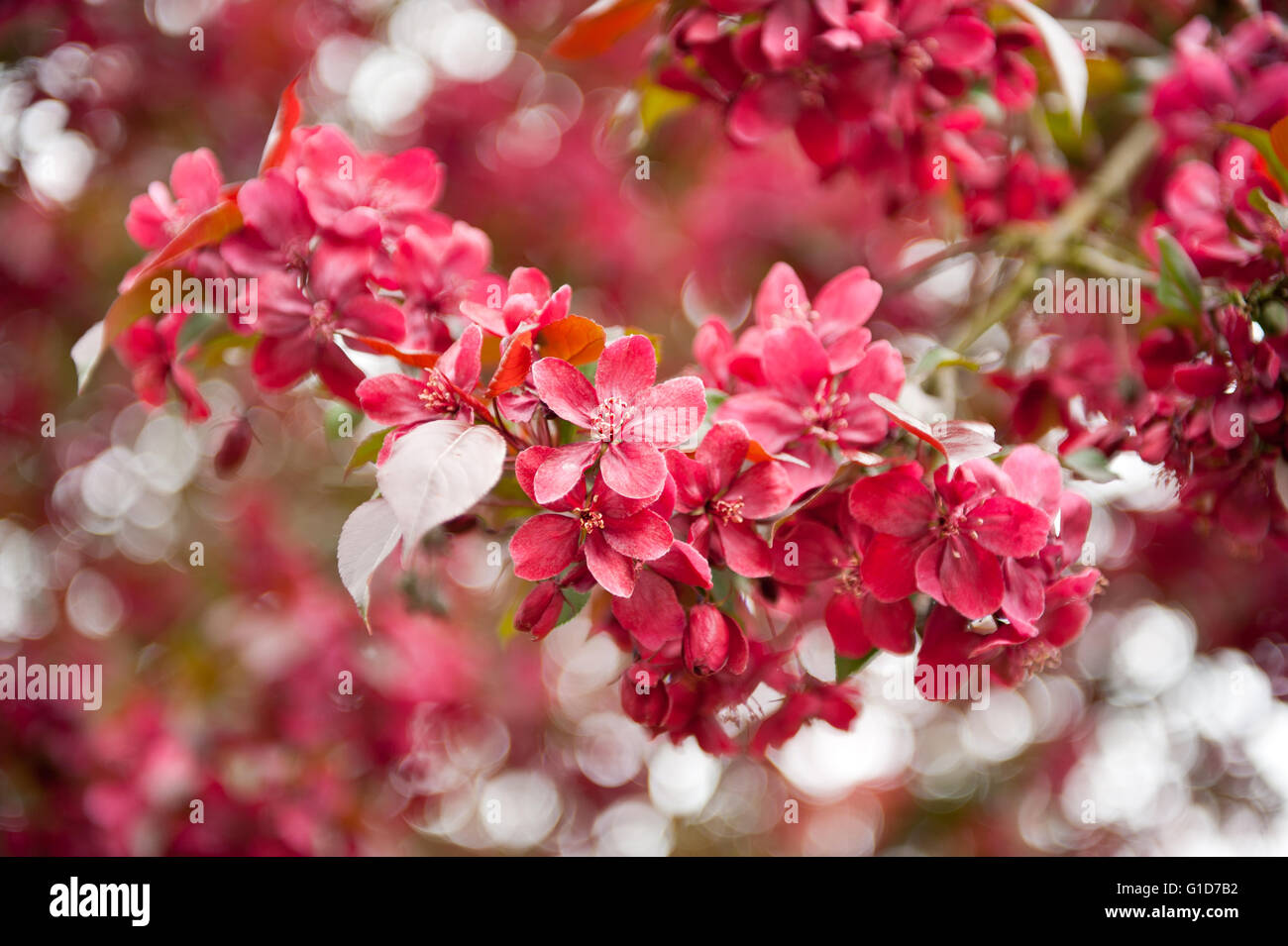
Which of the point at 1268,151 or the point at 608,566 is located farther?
the point at 1268,151

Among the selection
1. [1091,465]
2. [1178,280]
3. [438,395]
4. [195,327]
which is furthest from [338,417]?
[1178,280]

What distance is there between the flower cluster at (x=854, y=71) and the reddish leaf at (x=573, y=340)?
1.71 feet

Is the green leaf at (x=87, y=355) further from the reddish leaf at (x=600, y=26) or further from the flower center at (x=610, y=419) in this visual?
the reddish leaf at (x=600, y=26)

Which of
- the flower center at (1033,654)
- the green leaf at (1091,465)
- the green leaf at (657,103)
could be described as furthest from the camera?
the green leaf at (657,103)

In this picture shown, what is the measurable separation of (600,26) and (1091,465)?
88cm

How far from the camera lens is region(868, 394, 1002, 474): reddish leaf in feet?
2.56

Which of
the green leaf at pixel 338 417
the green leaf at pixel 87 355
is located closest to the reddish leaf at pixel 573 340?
the green leaf at pixel 338 417

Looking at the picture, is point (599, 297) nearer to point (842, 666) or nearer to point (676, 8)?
point (676, 8)

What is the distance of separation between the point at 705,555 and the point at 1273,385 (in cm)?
64

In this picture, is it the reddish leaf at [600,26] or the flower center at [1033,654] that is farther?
the reddish leaf at [600,26]

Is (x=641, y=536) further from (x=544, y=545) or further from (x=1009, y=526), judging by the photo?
(x=1009, y=526)

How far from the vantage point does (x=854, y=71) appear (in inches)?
46.2

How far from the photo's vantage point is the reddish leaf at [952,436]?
2.56 feet

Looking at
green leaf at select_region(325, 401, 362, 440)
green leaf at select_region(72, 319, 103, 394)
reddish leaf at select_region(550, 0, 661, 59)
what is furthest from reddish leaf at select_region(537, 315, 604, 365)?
reddish leaf at select_region(550, 0, 661, 59)
